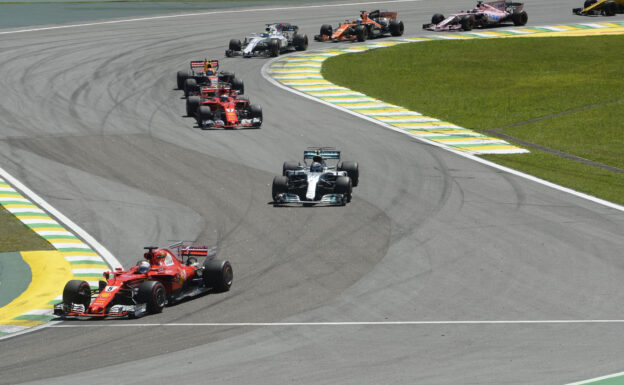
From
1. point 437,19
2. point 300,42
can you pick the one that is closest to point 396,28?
point 437,19

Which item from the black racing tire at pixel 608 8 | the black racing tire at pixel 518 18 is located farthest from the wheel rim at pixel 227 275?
the black racing tire at pixel 608 8

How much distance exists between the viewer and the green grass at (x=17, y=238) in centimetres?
2531

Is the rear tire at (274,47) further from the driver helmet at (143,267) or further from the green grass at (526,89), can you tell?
the driver helmet at (143,267)

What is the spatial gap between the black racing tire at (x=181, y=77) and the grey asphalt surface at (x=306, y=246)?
90cm

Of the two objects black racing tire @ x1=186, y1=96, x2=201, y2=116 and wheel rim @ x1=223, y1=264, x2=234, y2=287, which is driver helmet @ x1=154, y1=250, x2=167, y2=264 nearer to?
wheel rim @ x1=223, y1=264, x2=234, y2=287

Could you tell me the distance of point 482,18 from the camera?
62.1 metres

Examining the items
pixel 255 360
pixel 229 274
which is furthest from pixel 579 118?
pixel 255 360

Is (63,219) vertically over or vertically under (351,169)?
under

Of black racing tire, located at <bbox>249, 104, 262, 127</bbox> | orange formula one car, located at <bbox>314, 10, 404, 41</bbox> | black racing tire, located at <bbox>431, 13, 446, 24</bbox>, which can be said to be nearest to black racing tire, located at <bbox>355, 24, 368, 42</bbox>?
orange formula one car, located at <bbox>314, 10, 404, 41</bbox>

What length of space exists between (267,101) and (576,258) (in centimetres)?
2250

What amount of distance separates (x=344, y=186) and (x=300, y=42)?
1088 inches

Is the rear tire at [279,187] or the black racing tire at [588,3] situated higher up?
the black racing tire at [588,3]

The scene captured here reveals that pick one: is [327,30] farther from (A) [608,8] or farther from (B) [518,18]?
(A) [608,8]

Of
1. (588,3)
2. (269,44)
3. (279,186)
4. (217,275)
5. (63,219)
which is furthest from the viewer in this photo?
(588,3)
